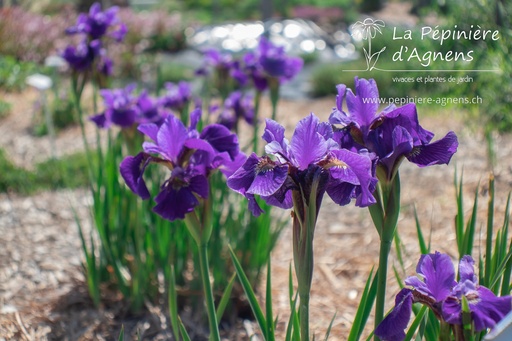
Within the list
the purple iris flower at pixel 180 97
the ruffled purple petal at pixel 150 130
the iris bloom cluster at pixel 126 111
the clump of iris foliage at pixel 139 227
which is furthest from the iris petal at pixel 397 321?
the purple iris flower at pixel 180 97

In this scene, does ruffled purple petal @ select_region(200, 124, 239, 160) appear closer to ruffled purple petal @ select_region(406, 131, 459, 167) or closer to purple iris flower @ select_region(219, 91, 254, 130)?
ruffled purple petal @ select_region(406, 131, 459, 167)

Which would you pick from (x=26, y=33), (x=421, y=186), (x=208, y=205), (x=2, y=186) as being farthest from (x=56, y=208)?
(x=26, y=33)

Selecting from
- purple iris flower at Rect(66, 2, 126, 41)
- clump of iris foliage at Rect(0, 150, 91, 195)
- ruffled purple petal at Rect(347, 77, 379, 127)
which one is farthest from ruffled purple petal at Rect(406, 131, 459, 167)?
clump of iris foliage at Rect(0, 150, 91, 195)

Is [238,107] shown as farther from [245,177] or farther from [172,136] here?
[245,177]

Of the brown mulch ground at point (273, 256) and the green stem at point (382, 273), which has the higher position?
the green stem at point (382, 273)

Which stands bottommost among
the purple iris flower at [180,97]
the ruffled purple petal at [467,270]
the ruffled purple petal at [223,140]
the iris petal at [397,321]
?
the iris petal at [397,321]

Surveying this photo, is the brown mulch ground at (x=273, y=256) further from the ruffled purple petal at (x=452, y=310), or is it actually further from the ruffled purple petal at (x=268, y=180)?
the ruffled purple petal at (x=268, y=180)

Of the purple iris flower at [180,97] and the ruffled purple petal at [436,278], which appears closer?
the ruffled purple petal at [436,278]
